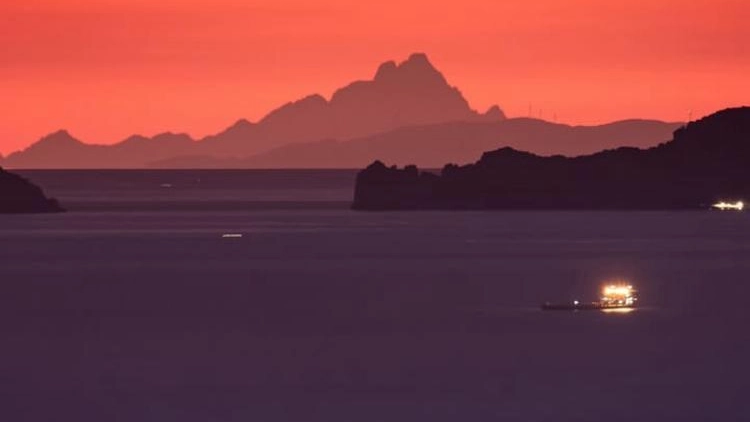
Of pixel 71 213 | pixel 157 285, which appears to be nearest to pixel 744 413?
pixel 157 285

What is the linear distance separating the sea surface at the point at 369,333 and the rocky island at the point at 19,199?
70.5m

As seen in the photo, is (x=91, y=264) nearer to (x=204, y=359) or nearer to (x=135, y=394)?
(x=204, y=359)

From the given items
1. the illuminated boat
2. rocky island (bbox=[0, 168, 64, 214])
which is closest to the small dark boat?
the illuminated boat

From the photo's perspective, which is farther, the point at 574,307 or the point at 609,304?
the point at 609,304

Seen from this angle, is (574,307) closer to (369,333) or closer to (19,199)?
(369,333)

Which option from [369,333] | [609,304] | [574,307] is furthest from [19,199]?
[369,333]

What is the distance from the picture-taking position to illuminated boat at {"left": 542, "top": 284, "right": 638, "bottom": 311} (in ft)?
205

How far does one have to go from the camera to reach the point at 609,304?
6309cm

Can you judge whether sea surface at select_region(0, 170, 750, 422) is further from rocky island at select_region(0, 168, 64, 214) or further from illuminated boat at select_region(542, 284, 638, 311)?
rocky island at select_region(0, 168, 64, 214)

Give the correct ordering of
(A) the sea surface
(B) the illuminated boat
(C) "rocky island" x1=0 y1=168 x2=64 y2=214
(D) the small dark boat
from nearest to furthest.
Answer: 1. (A) the sea surface
2. (D) the small dark boat
3. (B) the illuminated boat
4. (C) "rocky island" x1=0 y1=168 x2=64 y2=214

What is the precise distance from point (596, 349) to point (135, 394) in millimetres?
13861

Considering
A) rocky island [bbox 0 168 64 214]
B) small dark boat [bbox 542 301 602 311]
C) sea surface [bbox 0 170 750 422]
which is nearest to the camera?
sea surface [bbox 0 170 750 422]

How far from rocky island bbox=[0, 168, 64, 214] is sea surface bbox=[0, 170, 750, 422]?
231 ft

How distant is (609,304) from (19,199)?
419ft
